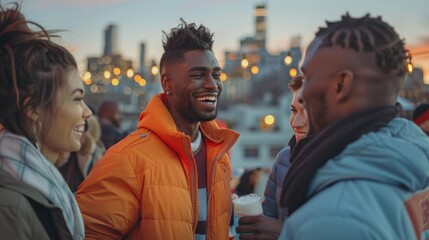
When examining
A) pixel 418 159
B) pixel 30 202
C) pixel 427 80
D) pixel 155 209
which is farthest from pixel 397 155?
pixel 427 80

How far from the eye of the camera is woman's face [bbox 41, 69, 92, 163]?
1888mm

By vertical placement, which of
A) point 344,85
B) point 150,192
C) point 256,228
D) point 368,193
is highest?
point 344,85

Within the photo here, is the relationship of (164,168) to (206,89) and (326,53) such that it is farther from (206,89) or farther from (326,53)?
(326,53)

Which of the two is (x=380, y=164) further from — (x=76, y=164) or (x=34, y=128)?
(x=76, y=164)

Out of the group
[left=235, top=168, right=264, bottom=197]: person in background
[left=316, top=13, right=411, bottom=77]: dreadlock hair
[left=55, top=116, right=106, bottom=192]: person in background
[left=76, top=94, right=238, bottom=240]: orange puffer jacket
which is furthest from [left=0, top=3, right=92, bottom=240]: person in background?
[left=235, top=168, right=264, bottom=197]: person in background

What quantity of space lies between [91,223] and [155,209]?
299mm

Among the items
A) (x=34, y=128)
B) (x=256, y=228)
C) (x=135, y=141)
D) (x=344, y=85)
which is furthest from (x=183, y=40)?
(x=344, y=85)

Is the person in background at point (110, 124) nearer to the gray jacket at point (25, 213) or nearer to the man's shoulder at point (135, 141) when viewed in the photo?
the man's shoulder at point (135, 141)

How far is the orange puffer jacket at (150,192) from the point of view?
95.3 inches

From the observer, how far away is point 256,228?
235 centimetres

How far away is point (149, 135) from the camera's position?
2727mm

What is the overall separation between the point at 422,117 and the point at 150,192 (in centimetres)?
258

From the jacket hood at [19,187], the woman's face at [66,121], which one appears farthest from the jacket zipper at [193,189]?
the jacket hood at [19,187]

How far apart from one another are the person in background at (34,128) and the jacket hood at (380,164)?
34.1 inches
